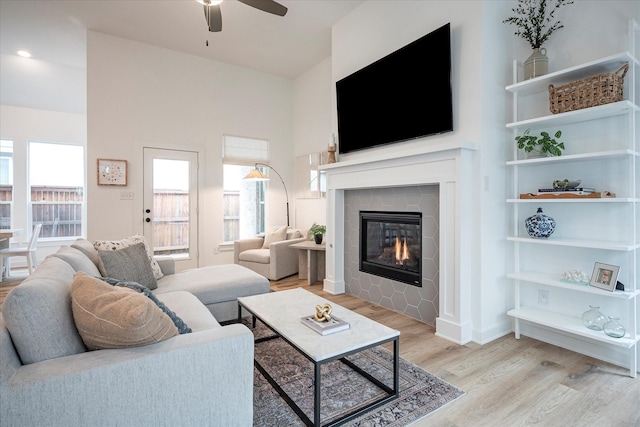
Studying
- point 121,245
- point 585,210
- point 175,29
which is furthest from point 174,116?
point 585,210

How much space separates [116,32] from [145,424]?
4941mm

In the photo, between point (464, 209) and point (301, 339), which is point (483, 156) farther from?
point (301, 339)

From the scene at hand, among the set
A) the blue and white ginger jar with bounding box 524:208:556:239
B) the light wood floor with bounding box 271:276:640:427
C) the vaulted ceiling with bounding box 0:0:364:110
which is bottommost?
the light wood floor with bounding box 271:276:640:427

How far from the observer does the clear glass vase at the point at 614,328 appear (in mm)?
2139

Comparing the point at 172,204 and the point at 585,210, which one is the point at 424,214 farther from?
the point at 172,204

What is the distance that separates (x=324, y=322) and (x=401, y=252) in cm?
173

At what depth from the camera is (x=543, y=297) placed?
8.86 ft

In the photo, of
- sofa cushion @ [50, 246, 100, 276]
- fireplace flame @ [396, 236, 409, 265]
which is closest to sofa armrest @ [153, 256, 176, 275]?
sofa cushion @ [50, 246, 100, 276]

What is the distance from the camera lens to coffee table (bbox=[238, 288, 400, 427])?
62.7 inches

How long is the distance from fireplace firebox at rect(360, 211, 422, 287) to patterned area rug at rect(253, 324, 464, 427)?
3.54 ft

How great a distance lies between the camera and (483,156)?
264 cm

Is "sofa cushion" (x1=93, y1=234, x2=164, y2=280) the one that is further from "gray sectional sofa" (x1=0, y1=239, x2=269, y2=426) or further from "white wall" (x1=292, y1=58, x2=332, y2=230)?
"white wall" (x1=292, y1=58, x2=332, y2=230)

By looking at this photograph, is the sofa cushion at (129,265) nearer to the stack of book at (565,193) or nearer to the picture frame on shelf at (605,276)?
the stack of book at (565,193)

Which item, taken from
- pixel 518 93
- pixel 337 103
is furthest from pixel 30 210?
pixel 518 93
